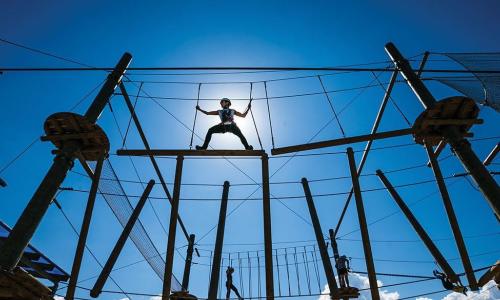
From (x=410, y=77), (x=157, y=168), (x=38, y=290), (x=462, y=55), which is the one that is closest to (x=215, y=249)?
(x=157, y=168)

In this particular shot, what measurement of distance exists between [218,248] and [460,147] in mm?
5925

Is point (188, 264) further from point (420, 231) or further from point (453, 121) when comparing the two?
point (453, 121)

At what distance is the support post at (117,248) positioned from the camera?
21.9 feet

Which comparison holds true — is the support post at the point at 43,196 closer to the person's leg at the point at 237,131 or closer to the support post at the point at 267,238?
the person's leg at the point at 237,131

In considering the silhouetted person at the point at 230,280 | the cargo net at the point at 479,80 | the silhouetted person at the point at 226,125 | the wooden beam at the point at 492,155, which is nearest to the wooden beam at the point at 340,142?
the silhouetted person at the point at 226,125

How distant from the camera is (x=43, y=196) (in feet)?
18.6

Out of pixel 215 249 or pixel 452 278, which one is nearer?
pixel 452 278

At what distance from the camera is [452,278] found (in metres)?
6.38

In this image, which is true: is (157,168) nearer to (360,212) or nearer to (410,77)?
(360,212)

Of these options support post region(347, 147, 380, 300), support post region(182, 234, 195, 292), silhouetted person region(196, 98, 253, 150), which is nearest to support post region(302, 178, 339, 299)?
support post region(347, 147, 380, 300)

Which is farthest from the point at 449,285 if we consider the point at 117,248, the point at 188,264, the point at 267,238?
the point at 188,264

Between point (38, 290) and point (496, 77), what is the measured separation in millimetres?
8567

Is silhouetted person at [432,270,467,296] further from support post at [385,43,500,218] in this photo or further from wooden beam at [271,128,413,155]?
wooden beam at [271,128,413,155]

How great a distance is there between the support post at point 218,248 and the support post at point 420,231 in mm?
4167
